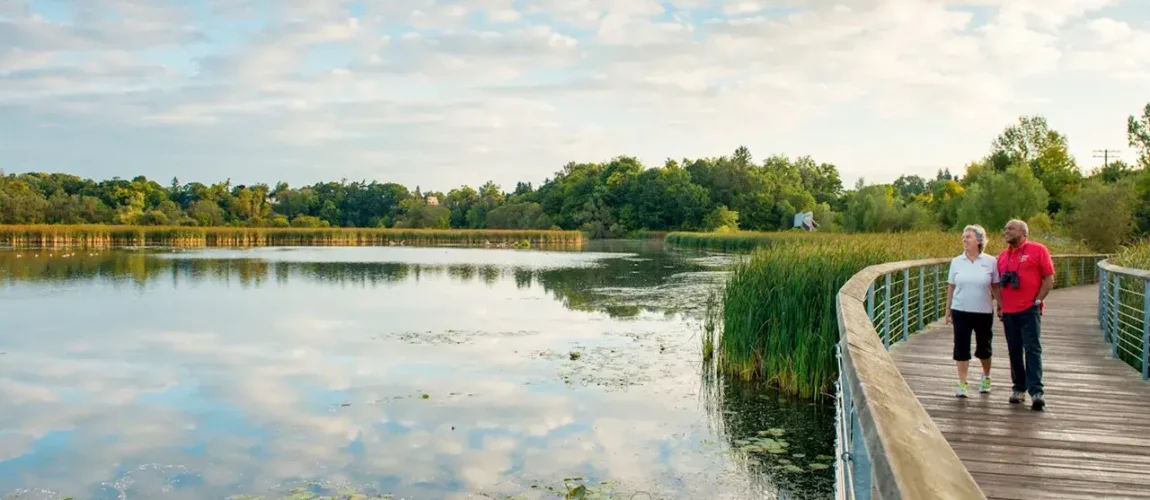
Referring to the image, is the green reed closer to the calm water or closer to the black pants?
the calm water

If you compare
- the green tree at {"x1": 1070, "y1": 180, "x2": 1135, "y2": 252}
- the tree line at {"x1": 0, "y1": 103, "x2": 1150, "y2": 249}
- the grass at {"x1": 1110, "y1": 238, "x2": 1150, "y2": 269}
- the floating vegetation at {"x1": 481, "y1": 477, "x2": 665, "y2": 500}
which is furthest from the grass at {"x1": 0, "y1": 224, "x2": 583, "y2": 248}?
the floating vegetation at {"x1": 481, "y1": 477, "x2": 665, "y2": 500}

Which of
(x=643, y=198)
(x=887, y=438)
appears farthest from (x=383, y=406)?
(x=643, y=198)

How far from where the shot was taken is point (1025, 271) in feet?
19.6

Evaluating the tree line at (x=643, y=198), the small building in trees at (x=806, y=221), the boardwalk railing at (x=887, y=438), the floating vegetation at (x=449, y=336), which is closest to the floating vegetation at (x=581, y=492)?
the boardwalk railing at (x=887, y=438)

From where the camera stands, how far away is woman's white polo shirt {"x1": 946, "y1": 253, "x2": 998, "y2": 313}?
6152mm

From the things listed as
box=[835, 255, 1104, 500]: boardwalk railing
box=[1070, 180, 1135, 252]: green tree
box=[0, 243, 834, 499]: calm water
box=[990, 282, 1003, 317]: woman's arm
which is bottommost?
box=[0, 243, 834, 499]: calm water

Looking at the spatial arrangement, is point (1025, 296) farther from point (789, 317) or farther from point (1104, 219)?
point (1104, 219)

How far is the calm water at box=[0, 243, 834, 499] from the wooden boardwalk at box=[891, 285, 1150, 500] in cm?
124

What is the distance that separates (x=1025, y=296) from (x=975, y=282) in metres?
0.32

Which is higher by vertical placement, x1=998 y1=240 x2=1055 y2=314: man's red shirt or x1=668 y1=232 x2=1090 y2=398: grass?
x1=998 y1=240 x2=1055 y2=314: man's red shirt

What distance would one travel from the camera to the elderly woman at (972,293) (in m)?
6.16

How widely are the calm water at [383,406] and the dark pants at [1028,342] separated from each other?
1.71 metres

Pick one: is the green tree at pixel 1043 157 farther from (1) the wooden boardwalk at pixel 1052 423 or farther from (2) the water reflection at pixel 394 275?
(1) the wooden boardwalk at pixel 1052 423

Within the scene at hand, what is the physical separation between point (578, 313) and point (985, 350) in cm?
1230
